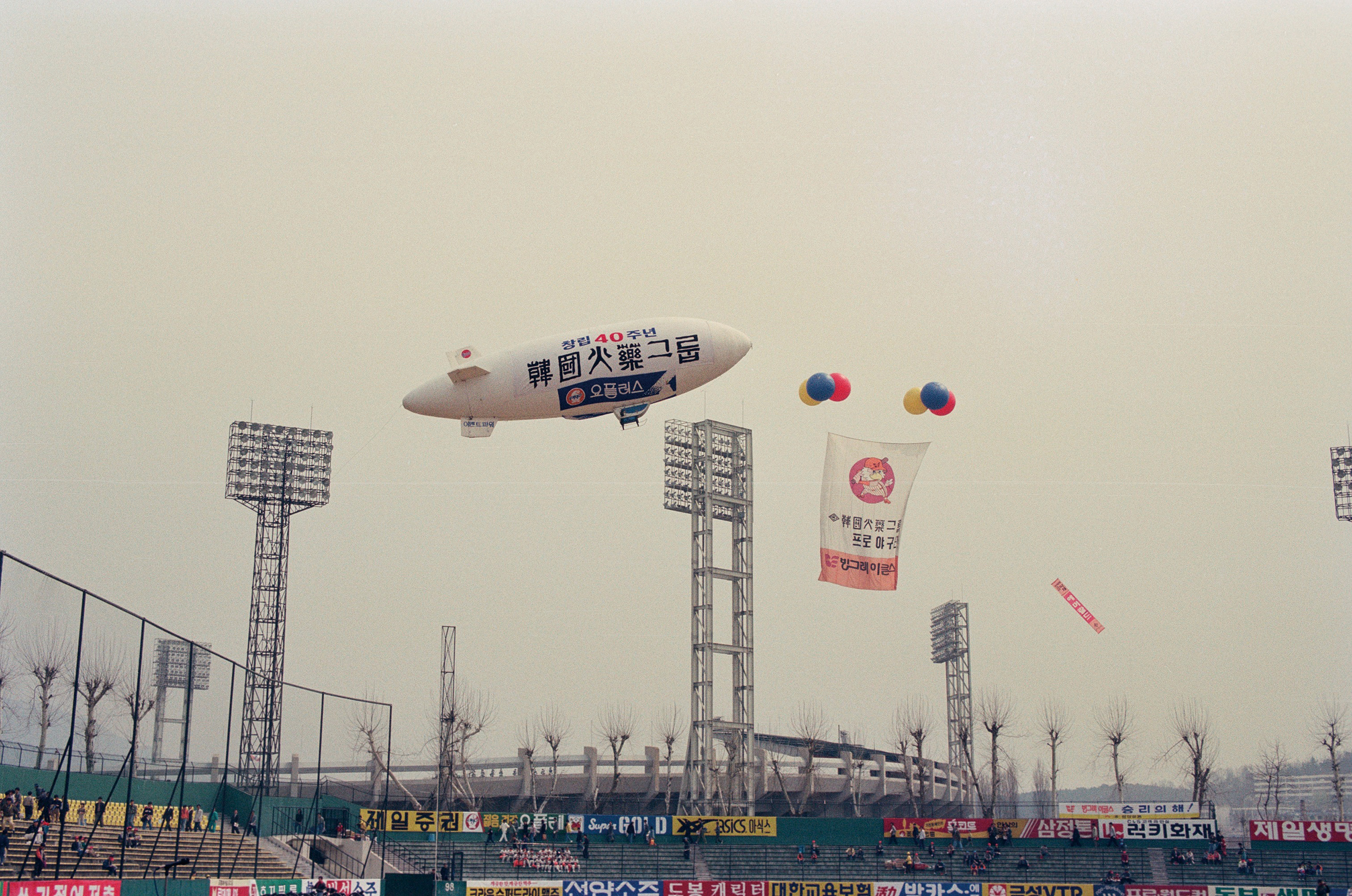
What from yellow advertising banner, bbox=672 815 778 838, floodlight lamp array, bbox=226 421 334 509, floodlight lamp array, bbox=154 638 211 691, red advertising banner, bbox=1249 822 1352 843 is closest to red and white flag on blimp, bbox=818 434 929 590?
yellow advertising banner, bbox=672 815 778 838

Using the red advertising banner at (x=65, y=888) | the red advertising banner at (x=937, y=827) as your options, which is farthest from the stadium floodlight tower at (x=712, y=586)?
the red advertising banner at (x=65, y=888)

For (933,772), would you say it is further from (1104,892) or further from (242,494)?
(242,494)

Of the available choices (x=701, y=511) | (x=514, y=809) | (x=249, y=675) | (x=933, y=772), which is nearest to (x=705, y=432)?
(x=701, y=511)

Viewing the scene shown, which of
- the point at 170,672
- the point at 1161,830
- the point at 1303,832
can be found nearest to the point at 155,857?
the point at 1161,830

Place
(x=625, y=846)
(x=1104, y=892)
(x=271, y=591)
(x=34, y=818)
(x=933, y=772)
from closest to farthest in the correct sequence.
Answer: (x=34, y=818) < (x=1104, y=892) < (x=625, y=846) < (x=271, y=591) < (x=933, y=772)

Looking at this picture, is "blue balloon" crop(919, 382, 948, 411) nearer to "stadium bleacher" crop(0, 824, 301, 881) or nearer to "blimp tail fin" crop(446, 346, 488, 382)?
"blimp tail fin" crop(446, 346, 488, 382)

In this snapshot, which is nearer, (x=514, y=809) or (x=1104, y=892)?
(x=1104, y=892)
